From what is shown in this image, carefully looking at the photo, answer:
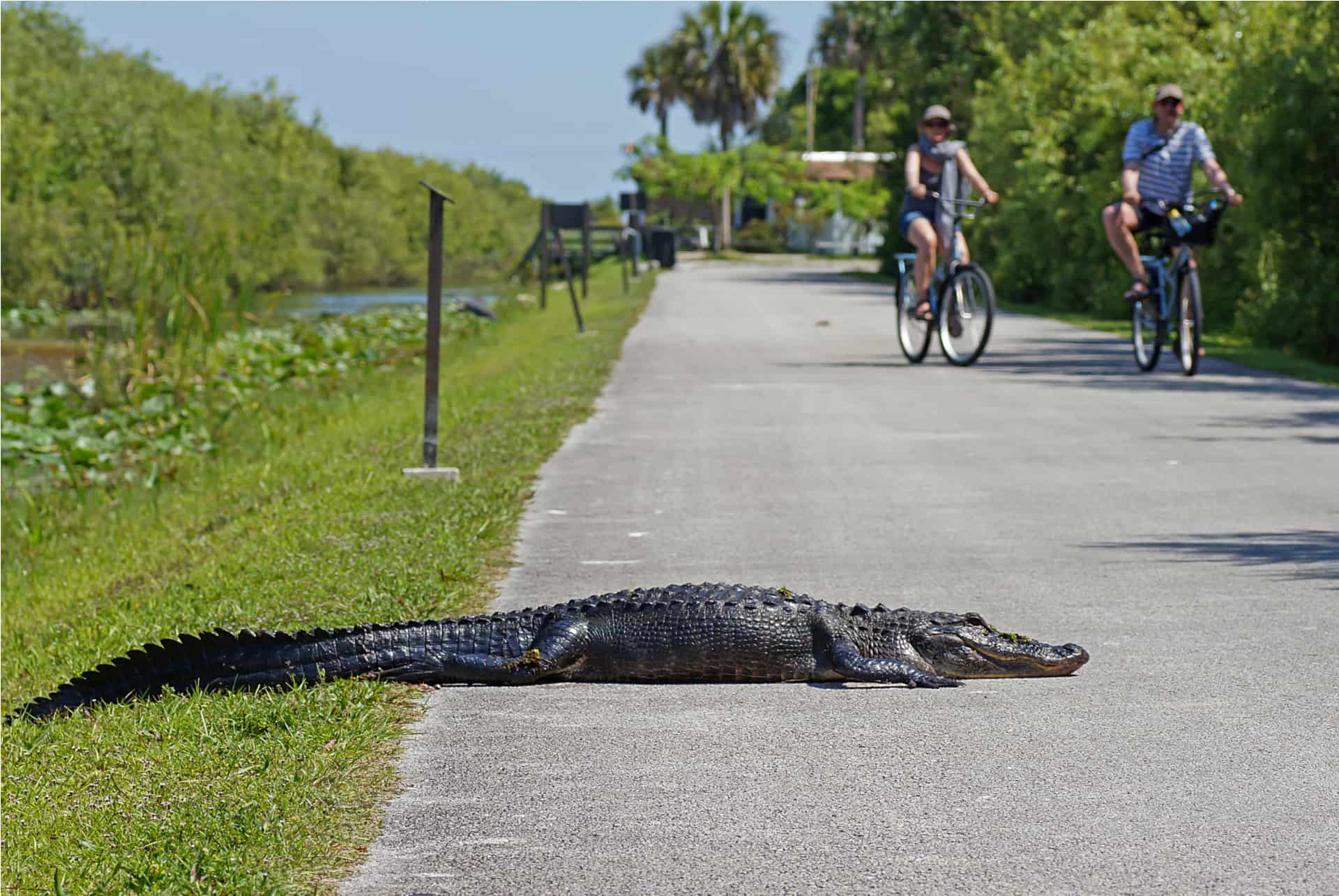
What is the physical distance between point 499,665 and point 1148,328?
1209 centimetres

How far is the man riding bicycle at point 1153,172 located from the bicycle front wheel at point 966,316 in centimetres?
127

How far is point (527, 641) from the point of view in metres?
5.46

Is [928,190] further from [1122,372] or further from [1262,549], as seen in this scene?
[1262,549]

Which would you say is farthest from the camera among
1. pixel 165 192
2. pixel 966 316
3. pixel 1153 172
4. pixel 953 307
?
pixel 165 192

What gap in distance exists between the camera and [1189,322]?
15047mm

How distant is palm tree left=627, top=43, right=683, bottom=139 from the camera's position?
98.8 meters

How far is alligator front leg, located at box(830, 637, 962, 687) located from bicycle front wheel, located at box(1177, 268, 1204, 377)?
9955 millimetres

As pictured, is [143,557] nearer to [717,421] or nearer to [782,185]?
[717,421]

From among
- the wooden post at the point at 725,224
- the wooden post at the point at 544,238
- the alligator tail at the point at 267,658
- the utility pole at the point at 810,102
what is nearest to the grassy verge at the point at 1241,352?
the wooden post at the point at 544,238

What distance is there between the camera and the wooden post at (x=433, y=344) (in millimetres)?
9438

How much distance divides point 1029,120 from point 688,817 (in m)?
28.8

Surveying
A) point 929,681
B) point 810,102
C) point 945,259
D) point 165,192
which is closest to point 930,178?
point 945,259

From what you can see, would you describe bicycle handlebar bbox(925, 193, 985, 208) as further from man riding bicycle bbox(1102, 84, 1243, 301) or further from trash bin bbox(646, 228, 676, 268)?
trash bin bbox(646, 228, 676, 268)

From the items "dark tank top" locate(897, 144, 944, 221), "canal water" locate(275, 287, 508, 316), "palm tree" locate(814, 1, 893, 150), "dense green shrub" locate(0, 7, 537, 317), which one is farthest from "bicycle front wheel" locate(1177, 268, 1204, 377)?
"palm tree" locate(814, 1, 893, 150)
